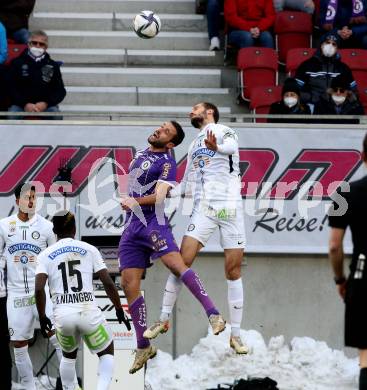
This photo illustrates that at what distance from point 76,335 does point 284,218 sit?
13.0 ft

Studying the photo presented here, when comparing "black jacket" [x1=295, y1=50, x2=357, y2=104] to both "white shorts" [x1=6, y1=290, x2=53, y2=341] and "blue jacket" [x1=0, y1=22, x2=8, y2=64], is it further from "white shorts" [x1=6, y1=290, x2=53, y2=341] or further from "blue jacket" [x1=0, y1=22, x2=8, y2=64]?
"white shorts" [x1=6, y1=290, x2=53, y2=341]

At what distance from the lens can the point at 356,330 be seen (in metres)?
9.63

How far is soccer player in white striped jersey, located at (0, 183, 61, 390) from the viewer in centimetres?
1477

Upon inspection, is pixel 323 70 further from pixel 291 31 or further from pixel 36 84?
pixel 36 84

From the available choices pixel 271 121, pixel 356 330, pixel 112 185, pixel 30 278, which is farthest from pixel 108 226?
pixel 356 330

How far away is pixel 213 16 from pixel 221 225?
6.40 m

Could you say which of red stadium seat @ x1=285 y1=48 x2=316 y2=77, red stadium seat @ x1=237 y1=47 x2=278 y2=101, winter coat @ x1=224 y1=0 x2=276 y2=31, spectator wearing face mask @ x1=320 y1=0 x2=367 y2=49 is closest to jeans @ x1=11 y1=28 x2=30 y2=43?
winter coat @ x1=224 y1=0 x2=276 y2=31

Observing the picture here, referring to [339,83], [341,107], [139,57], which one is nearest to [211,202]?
[341,107]

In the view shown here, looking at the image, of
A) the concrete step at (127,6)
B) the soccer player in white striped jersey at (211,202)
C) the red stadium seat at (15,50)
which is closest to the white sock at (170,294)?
the soccer player in white striped jersey at (211,202)

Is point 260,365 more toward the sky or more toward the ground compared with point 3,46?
more toward the ground

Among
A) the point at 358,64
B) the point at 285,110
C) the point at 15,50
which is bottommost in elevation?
the point at 285,110

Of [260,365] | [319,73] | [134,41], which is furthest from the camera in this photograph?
[134,41]

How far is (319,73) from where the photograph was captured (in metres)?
17.5

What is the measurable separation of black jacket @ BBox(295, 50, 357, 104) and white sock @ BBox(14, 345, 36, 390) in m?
5.11
